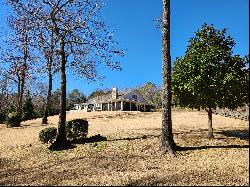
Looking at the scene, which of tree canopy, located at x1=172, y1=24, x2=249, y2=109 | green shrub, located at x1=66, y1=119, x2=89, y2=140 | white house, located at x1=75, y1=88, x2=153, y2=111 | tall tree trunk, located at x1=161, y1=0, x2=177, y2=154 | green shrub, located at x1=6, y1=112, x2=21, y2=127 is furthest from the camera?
white house, located at x1=75, y1=88, x2=153, y2=111

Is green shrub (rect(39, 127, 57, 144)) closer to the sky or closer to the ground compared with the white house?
closer to the ground

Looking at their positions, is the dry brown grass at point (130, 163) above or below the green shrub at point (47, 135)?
below

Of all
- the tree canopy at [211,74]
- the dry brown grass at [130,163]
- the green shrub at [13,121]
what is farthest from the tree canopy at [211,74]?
the green shrub at [13,121]

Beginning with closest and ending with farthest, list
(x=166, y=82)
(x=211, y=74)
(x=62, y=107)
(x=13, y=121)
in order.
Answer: (x=166, y=82), (x=211, y=74), (x=62, y=107), (x=13, y=121)

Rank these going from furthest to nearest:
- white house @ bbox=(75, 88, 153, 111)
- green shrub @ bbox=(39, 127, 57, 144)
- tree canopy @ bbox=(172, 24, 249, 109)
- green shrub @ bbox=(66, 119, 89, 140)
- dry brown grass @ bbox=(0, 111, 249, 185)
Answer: white house @ bbox=(75, 88, 153, 111)
green shrub @ bbox=(66, 119, 89, 140)
green shrub @ bbox=(39, 127, 57, 144)
tree canopy @ bbox=(172, 24, 249, 109)
dry brown grass @ bbox=(0, 111, 249, 185)

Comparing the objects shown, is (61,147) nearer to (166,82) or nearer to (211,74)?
(166,82)

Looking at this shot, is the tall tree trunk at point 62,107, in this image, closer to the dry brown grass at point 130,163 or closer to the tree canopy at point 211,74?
the dry brown grass at point 130,163

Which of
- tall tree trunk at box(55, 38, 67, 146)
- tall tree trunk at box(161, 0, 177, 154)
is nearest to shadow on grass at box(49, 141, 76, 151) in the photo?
tall tree trunk at box(55, 38, 67, 146)

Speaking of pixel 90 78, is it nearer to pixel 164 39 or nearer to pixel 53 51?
pixel 53 51

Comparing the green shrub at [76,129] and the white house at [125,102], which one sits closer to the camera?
the green shrub at [76,129]

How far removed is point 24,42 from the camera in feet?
85.8

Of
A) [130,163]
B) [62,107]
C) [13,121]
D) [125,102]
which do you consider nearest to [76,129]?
[62,107]

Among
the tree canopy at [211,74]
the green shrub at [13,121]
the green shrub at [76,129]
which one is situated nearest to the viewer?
the tree canopy at [211,74]

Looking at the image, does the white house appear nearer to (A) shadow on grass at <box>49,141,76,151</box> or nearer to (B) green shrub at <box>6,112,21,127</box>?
(B) green shrub at <box>6,112,21,127</box>
